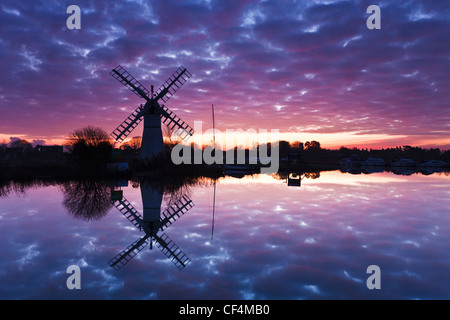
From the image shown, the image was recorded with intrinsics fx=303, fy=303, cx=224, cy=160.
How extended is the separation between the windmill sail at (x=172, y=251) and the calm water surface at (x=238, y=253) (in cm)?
18

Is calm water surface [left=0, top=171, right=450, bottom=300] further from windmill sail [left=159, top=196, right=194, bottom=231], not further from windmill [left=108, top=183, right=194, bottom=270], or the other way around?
windmill sail [left=159, top=196, right=194, bottom=231]

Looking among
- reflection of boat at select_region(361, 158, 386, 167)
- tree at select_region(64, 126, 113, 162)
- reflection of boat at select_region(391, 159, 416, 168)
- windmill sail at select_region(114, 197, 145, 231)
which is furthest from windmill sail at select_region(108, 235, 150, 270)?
reflection of boat at select_region(361, 158, 386, 167)

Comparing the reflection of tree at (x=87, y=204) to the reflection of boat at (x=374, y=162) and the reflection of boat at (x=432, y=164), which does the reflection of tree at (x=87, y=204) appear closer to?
the reflection of boat at (x=432, y=164)

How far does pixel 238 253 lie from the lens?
10.6m

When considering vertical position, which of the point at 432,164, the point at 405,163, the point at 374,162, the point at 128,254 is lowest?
the point at 128,254

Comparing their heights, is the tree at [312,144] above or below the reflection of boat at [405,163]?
above

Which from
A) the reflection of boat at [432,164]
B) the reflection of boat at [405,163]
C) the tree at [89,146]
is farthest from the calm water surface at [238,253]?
the reflection of boat at [405,163]

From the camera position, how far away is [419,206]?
67.4 feet

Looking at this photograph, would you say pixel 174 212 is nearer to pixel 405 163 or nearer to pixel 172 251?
pixel 172 251

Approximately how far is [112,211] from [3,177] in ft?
93.3

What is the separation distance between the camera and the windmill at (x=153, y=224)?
33.7 ft

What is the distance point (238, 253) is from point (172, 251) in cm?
237

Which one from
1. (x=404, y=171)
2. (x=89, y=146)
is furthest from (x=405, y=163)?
(x=89, y=146)
